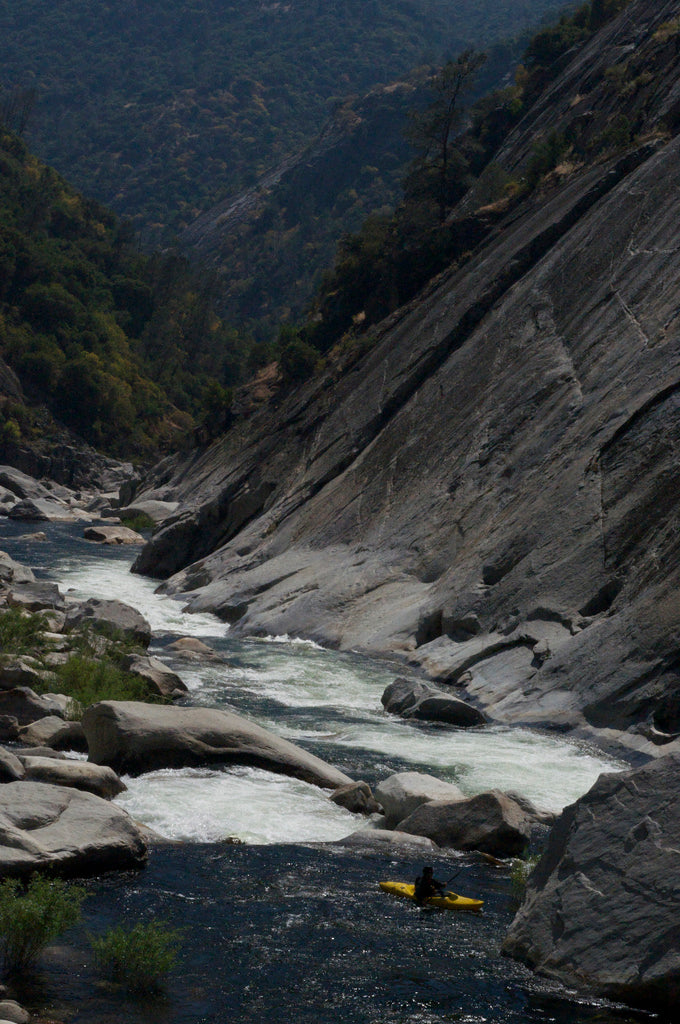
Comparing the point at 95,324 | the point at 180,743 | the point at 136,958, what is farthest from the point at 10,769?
the point at 95,324

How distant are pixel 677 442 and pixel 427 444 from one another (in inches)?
495

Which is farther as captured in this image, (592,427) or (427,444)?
(427,444)

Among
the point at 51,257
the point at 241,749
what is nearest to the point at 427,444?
the point at 241,749

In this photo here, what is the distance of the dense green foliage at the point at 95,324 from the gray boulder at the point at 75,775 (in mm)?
64000

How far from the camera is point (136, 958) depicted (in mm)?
8531

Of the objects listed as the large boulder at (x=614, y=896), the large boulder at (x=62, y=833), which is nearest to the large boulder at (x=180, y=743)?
the large boulder at (x=62, y=833)

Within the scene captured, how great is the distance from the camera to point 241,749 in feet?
49.7

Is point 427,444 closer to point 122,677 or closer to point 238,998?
point 122,677

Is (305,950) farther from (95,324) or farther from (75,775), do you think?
(95,324)

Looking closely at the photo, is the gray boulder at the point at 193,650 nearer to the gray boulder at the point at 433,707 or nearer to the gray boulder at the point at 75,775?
the gray boulder at the point at 433,707

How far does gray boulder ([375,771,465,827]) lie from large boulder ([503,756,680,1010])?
3.32m

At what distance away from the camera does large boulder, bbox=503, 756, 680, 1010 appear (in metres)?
8.52

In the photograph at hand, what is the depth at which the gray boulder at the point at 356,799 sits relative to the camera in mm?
13734

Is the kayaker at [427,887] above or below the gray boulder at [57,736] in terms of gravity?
above
